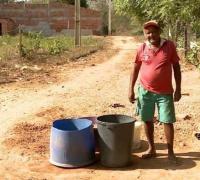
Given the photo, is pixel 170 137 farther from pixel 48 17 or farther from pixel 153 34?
pixel 48 17

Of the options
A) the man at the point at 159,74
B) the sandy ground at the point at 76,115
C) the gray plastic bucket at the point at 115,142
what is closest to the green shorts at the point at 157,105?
the man at the point at 159,74

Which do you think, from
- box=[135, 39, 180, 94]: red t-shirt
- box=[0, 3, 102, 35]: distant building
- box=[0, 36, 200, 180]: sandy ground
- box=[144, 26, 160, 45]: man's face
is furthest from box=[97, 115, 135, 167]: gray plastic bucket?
box=[0, 3, 102, 35]: distant building

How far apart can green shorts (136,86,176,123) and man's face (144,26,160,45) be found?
577 millimetres

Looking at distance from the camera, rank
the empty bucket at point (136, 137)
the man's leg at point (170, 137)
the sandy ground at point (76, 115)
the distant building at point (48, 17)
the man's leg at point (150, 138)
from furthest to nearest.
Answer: the distant building at point (48, 17), the empty bucket at point (136, 137), the man's leg at point (150, 138), the man's leg at point (170, 137), the sandy ground at point (76, 115)

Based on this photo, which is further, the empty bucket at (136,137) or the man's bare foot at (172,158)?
the empty bucket at (136,137)

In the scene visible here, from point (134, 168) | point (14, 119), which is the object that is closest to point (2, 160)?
point (134, 168)

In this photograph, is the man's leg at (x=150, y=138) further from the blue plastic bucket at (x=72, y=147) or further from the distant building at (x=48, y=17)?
the distant building at (x=48, y=17)

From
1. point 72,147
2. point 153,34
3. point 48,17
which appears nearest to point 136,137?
Answer: point 72,147

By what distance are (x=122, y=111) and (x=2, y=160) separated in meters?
3.16

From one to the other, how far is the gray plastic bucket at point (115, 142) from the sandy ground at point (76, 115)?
102 millimetres

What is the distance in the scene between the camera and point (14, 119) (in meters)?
8.48

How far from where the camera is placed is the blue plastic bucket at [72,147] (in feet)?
19.1

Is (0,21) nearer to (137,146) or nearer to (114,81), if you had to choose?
(114,81)

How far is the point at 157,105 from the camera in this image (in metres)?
6.00
